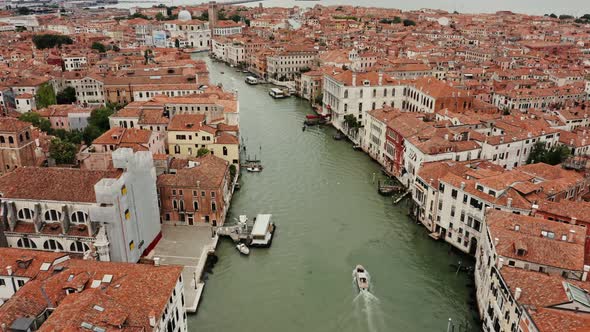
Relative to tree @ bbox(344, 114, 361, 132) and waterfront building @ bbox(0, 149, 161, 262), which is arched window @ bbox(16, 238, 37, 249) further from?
tree @ bbox(344, 114, 361, 132)

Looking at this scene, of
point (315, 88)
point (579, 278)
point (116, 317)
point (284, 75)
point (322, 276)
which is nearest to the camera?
point (116, 317)

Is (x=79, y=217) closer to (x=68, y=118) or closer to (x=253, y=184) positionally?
(x=253, y=184)

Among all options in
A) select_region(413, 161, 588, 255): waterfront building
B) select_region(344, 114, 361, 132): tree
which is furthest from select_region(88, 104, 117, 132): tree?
select_region(413, 161, 588, 255): waterfront building

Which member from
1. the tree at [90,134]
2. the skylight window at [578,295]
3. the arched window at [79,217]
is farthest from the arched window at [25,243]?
the skylight window at [578,295]

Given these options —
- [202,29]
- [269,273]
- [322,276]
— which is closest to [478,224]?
[322,276]

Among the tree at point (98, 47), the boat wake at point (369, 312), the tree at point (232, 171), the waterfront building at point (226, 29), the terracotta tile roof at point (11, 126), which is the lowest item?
the boat wake at point (369, 312)

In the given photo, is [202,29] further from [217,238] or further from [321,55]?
[217,238]

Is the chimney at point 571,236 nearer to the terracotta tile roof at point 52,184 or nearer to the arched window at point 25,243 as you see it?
the terracotta tile roof at point 52,184
